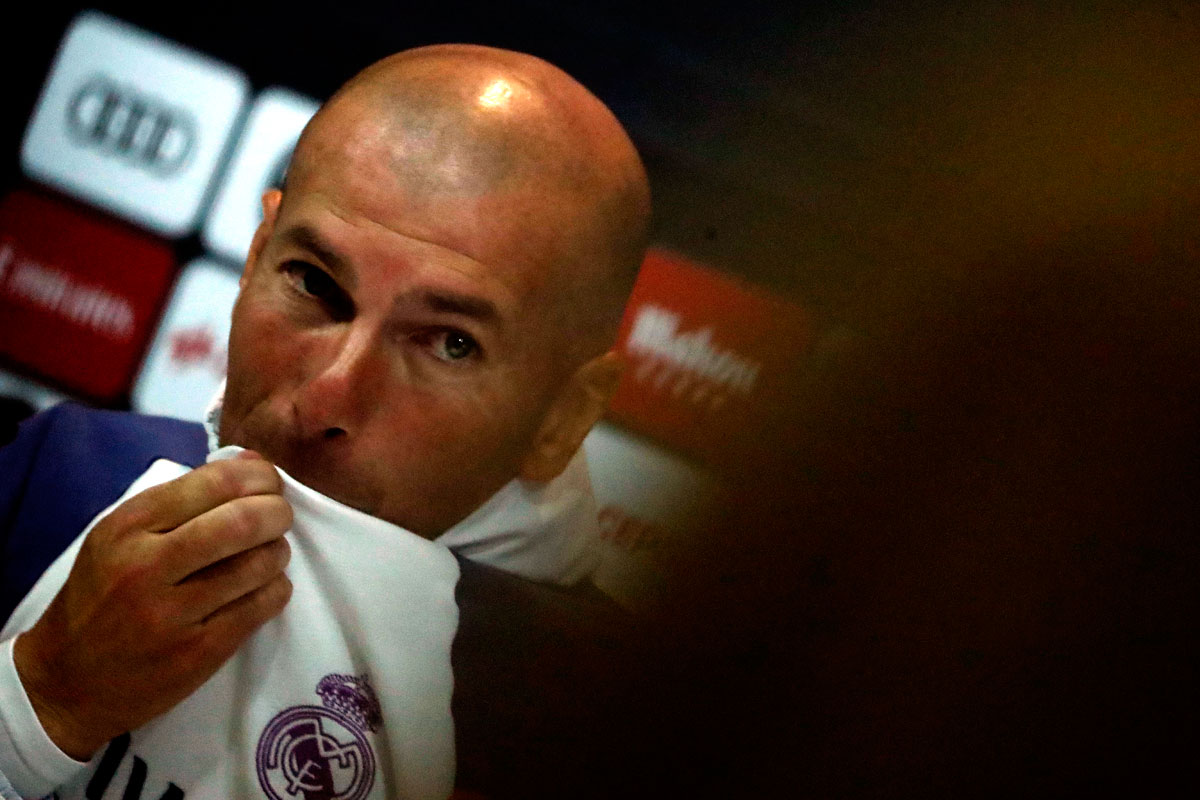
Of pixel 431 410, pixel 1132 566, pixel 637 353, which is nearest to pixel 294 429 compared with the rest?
pixel 431 410

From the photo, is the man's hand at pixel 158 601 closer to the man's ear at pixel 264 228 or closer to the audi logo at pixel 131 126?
the man's ear at pixel 264 228

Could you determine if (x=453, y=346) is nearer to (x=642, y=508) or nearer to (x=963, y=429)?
(x=642, y=508)

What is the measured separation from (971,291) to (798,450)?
0.12 metres

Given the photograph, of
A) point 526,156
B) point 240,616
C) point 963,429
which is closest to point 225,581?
point 240,616

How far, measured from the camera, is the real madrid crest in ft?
1.51

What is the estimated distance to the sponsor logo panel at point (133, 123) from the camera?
0.60 m

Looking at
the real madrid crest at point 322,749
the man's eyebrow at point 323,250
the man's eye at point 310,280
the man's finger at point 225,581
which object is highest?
the man's eyebrow at point 323,250

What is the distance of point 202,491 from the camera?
0.44 m

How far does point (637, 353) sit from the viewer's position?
19.8 inches

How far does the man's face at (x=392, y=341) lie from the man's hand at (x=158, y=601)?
0.13ft

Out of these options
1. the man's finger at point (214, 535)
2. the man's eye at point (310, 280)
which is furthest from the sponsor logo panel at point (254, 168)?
the man's finger at point (214, 535)

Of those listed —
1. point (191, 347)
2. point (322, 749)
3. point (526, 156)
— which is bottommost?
point (322, 749)

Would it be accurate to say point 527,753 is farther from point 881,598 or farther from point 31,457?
point 31,457

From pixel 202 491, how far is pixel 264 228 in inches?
7.0
